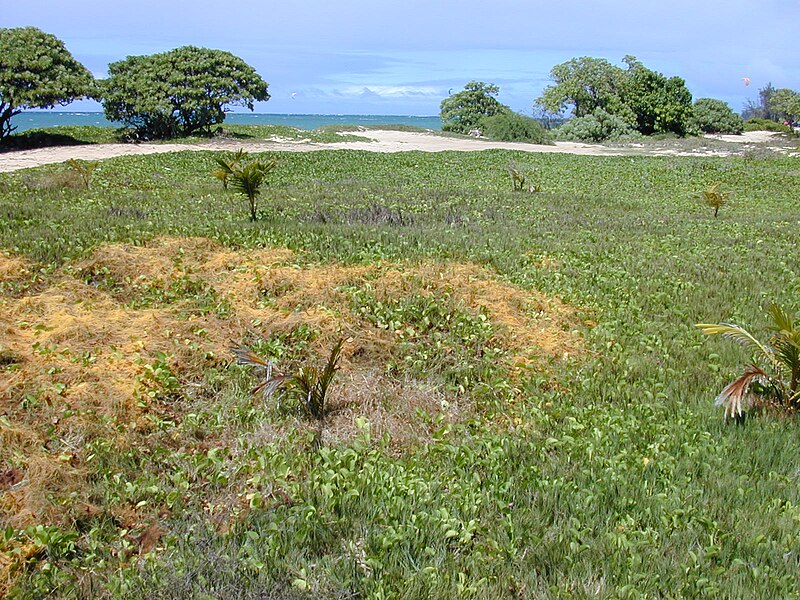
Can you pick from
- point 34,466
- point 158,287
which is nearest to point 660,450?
point 34,466

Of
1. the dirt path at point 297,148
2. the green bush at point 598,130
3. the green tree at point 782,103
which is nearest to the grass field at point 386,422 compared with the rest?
the dirt path at point 297,148

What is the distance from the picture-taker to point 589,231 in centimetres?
1207

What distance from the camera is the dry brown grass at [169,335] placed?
15.2ft

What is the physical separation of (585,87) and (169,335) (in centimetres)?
5177

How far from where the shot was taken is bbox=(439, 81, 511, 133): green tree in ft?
178

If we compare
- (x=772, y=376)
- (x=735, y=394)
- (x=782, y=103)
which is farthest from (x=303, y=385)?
(x=782, y=103)

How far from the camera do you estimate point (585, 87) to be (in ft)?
171

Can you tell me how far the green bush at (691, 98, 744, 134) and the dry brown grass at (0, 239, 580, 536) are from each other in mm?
52891

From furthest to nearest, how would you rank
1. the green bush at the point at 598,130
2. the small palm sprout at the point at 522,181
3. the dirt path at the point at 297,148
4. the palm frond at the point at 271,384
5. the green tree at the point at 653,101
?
the green tree at the point at 653,101 < the green bush at the point at 598,130 < the dirt path at the point at 297,148 < the small palm sprout at the point at 522,181 < the palm frond at the point at 271,384

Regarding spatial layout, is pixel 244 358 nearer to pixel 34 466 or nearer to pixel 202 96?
pixel 34 466

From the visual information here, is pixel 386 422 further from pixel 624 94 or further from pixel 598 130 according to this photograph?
pixel 624 94

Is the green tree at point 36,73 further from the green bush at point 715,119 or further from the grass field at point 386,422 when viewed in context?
the green bush at point 715,119

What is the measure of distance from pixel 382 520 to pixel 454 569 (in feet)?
1.87

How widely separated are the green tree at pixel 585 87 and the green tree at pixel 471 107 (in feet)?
13.8
